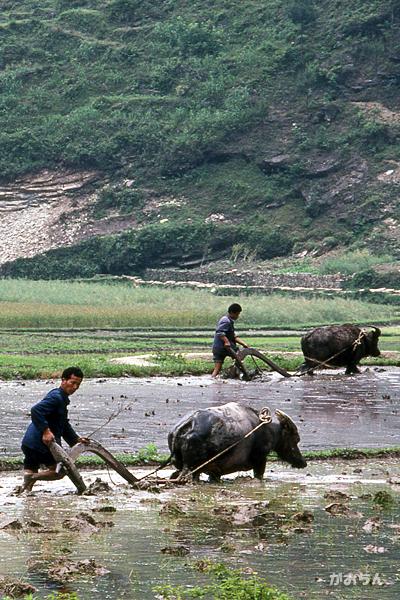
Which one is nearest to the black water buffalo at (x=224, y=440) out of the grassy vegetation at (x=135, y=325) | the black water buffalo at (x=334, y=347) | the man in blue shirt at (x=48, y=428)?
the man in blue shirt at (x=48, y=428)

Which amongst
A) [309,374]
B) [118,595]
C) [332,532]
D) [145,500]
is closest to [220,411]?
[145,500]

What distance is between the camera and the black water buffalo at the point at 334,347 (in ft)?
99.5

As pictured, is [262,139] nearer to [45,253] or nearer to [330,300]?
[45,253]

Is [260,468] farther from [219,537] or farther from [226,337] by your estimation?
[226,337]

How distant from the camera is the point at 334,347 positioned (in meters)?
30.5

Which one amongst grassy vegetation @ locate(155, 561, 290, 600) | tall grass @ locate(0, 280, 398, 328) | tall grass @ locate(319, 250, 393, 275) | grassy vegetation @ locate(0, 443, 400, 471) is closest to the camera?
grassy vegetation @ locate(155, 561, 290, 600)

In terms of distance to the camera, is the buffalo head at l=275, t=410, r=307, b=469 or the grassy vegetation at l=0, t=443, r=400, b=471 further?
the grassy vegetation at l=0, t=443, r=400, b=471

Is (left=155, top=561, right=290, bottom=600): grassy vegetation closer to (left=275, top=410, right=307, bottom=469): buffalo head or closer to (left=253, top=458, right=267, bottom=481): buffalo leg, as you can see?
(left=253, top=458, right=267, bottom=481): buffalo leg

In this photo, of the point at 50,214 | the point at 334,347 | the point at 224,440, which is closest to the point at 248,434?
the point at 224,440

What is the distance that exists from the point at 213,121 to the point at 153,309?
38783 millimetres

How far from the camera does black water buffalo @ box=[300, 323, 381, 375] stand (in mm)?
30328

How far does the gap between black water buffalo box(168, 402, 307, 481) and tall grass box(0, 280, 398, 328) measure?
31152mm

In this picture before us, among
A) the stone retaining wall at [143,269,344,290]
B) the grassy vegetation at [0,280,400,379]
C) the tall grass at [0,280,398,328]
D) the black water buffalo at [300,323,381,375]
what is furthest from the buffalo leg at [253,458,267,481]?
the stone retaining wall at [143,269,344,290]

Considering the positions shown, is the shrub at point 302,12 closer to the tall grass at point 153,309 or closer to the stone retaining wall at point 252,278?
the stone retaining wall at point 252,278
